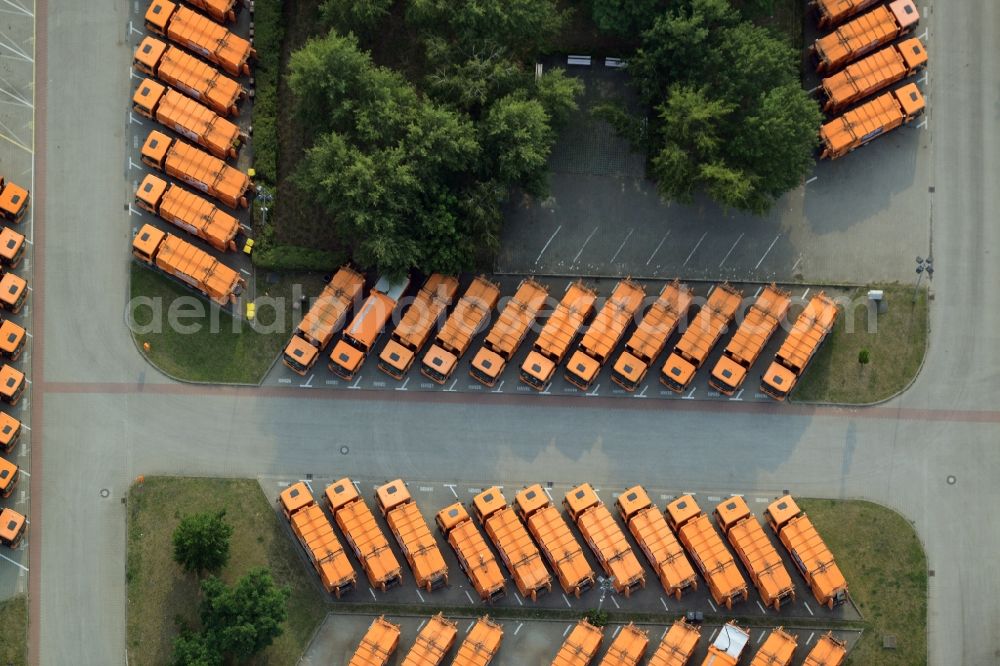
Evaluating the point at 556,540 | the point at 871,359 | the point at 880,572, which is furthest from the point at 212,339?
the point at 880,572

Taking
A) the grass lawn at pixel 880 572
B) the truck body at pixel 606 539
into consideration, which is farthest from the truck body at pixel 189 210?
the grass lawn at pixel 880 572

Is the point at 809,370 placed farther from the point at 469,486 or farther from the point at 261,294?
the point at 261,294

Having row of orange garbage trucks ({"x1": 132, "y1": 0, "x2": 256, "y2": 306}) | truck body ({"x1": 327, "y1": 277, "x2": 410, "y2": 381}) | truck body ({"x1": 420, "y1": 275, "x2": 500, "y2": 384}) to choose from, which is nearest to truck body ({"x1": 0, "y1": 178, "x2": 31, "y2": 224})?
row of orange garbage trucks ({"x1": 132, "y1": 0, "x2": 256, "y2": 306})

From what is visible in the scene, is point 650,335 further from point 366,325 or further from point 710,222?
point 366,325

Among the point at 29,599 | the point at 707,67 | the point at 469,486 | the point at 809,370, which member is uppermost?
the point at 707,67

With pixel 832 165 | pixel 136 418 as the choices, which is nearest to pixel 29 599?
pixel 136 418

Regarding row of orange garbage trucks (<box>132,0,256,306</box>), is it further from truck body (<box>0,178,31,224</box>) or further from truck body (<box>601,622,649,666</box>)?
truck body (<box>601,622,649,666</box>)

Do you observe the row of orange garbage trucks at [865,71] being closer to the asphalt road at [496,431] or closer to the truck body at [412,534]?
the asphalt road at [496,431]
